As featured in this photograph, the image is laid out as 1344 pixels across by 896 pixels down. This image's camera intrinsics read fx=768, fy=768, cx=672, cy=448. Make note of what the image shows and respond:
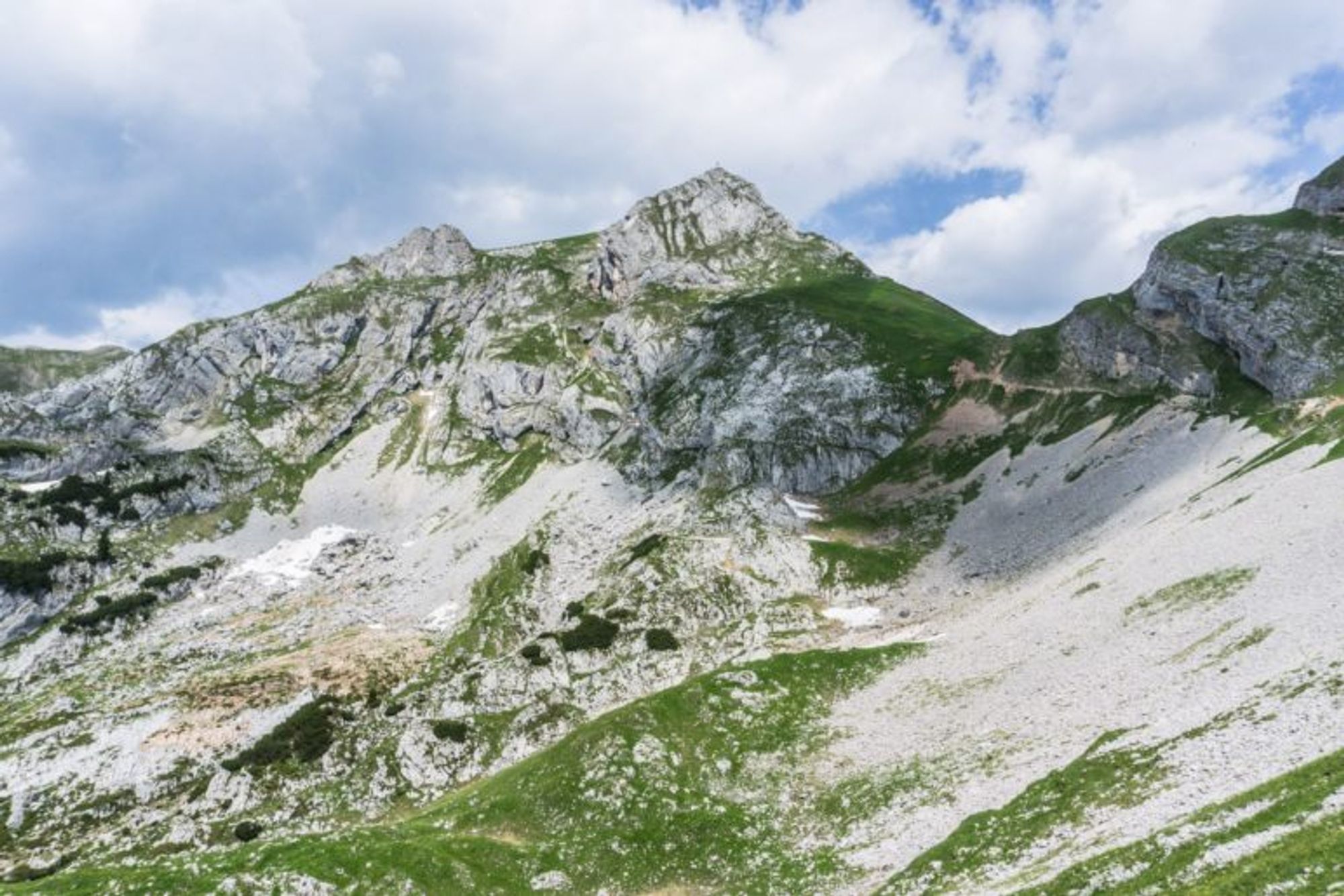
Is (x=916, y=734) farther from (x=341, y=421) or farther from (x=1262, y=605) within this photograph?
(x=341, y=421)

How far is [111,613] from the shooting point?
122688mm

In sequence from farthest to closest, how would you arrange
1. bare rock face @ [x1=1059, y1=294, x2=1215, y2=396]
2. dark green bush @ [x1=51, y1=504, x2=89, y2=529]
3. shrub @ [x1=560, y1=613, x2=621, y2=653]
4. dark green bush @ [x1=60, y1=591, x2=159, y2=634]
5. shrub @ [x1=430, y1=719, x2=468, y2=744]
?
dark green bush @ [x1=51, y1=504, x2=89, y2=529] < dark green bush @ [x1=60, y1=591, x2=159, y2=634] < bare rock face @ [x1=1059, y1=294, x2=1215, y2=396] < shrub @ [x1=560, y1=613, x2=621, y2=653] < shrub @ [x1=430, y1=719, x2=468, y2=744]

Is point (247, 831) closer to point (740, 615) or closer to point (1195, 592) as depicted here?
point (740, 615)

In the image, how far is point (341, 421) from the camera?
194 m

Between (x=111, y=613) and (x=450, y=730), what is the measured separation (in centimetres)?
8717

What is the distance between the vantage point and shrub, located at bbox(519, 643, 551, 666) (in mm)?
80062

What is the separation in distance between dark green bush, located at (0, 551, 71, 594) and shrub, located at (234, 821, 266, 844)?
339 feet

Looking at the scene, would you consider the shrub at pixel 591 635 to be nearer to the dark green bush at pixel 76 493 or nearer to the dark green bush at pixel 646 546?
the dark green bush at pixel 646 546

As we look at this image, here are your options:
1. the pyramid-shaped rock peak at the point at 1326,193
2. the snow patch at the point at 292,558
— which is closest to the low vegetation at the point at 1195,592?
the pyramid-shaped rock peak at the point at 1326,193

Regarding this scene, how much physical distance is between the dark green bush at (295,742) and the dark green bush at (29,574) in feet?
300

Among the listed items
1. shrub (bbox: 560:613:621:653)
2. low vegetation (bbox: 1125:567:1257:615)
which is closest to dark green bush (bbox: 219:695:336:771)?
shrub (bbox: 560:613:621:653)

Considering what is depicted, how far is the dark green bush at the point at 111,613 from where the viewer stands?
120 meters

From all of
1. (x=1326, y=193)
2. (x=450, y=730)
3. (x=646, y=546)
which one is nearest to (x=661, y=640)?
(x=646, y=546)

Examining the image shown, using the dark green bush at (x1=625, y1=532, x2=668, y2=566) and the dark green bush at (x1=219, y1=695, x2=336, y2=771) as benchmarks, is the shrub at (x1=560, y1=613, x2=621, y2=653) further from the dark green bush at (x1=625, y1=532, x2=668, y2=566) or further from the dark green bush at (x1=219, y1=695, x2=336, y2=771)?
the dark green bush at (x1=219, y1=695, x2=336, y2=771)
